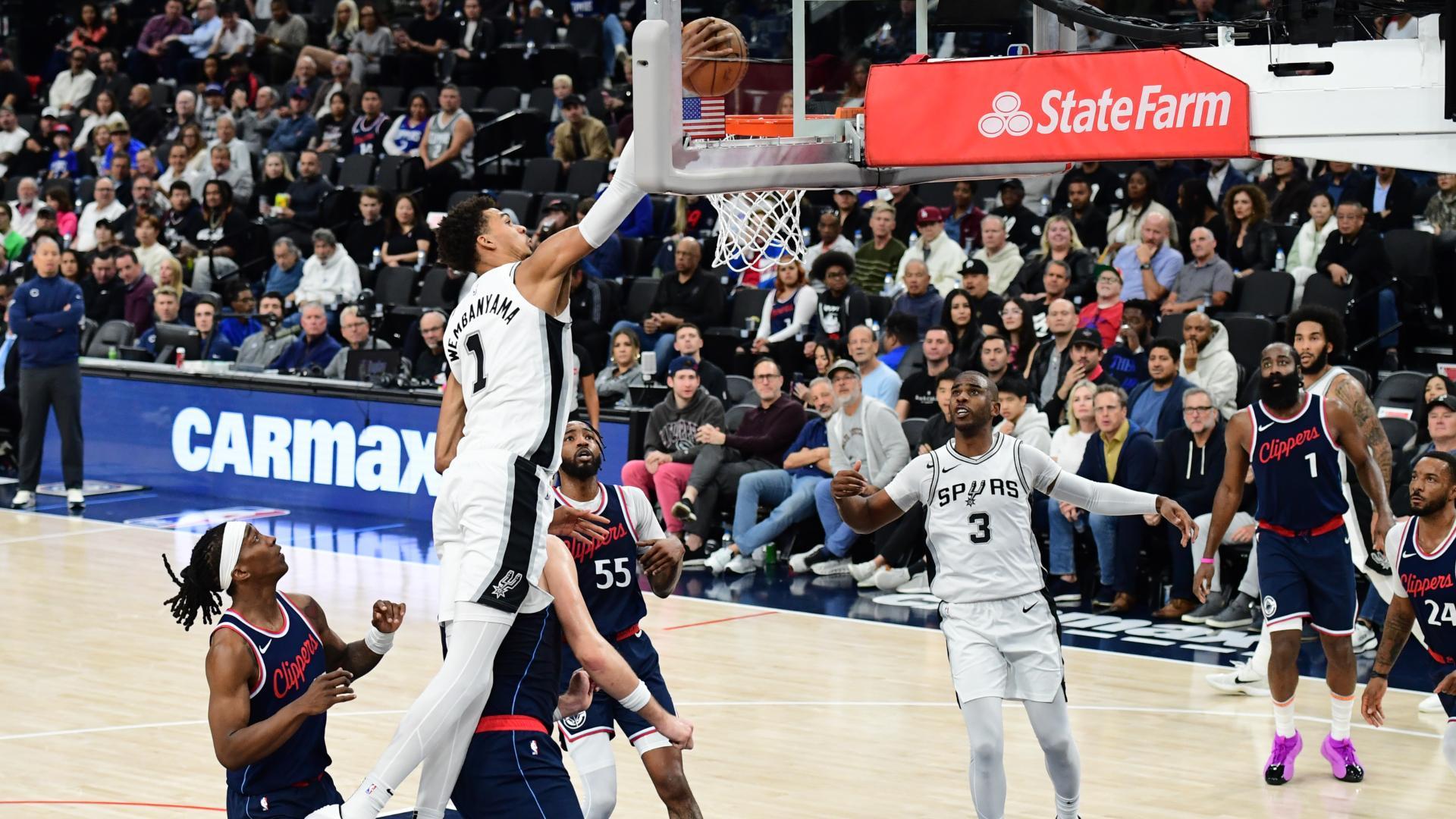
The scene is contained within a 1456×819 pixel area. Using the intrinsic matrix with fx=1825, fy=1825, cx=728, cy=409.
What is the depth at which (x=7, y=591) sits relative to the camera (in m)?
Answer: 12.2

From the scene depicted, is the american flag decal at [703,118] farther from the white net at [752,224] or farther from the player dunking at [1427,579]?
the player dunking at [1427,579]

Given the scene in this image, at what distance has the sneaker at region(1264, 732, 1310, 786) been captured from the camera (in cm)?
799

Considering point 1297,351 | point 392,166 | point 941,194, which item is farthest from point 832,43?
point 392,166

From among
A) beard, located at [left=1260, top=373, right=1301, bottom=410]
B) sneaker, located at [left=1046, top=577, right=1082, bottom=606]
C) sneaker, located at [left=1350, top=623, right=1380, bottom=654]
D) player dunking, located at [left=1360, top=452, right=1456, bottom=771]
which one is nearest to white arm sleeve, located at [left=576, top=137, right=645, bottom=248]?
player dunking, located at [left=1360, top=452, right=1456, bottom=771]

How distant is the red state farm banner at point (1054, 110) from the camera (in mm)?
5824

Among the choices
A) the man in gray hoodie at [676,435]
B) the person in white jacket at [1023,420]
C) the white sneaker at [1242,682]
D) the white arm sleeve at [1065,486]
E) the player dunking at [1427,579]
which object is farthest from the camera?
the man in gray hoodie at [676,435]

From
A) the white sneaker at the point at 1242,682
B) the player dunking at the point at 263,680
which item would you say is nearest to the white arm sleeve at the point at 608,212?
the player dunking at the point at 263,680

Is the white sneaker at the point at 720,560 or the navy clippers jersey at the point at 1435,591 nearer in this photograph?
the navy clippers jersey at the point at 1435,591

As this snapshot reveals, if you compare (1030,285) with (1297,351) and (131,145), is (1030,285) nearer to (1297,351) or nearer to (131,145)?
(1297,351)

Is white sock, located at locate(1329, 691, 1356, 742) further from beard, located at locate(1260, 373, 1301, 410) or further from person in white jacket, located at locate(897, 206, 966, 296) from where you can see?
person in white jacket, located at locate(897, 206, 966, 296)

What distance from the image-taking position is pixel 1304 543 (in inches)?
321

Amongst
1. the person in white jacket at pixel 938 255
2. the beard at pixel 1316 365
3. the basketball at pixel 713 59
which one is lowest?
the beard at pixel 1316 365

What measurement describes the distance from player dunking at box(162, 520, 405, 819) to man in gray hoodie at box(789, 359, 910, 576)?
6.60m

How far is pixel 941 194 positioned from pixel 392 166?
629 centimetres
